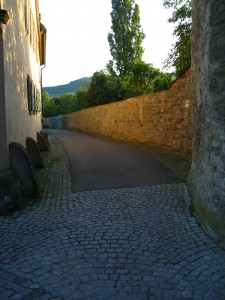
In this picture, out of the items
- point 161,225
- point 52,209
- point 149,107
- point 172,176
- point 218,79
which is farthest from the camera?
point 149,107

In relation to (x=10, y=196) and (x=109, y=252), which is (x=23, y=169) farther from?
(x=109, y=252)

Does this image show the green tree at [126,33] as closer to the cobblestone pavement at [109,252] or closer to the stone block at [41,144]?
the stone block at [41,144]

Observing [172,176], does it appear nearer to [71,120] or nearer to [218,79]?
[218,79]

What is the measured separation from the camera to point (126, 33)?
37.3 m

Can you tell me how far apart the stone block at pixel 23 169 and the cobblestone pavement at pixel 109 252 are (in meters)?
0.40

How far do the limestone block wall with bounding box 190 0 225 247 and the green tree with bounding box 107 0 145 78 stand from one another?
33628 mm

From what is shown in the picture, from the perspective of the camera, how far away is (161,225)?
4.54 metres

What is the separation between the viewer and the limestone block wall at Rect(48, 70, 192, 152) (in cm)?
1084

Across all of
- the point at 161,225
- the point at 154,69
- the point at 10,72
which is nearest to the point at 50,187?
the point at 10,72

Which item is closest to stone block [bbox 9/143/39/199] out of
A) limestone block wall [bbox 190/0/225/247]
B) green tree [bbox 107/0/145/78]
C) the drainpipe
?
the drainpipe

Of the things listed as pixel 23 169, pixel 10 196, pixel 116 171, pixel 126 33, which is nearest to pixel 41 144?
pixel 116 171

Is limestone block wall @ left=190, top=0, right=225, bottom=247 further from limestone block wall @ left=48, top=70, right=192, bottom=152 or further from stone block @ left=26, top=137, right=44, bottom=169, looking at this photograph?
limestone block wall @ left=48, top=70, right=192, bottom=152

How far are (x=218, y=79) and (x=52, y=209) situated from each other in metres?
3.55

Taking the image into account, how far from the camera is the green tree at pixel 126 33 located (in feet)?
121
